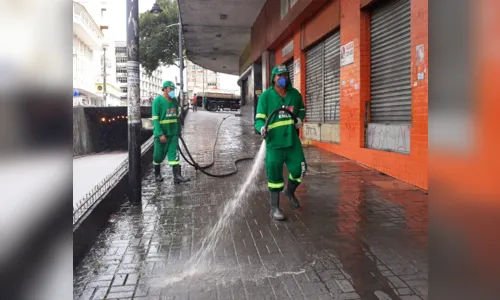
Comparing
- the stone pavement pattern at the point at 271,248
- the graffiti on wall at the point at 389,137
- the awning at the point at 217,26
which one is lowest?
the stone pavement pattern at the point at 271,248

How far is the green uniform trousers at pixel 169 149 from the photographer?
737cm

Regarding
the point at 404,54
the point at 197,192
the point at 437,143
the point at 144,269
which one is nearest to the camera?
the point at 437,143

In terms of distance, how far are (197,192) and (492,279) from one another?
19.4 ft

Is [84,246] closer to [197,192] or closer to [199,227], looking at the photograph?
[199,227]

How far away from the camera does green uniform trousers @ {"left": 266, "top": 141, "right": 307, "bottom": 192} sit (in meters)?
4.99

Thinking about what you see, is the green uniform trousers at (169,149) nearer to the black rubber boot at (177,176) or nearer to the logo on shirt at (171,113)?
the black rubber boot at (177,176)

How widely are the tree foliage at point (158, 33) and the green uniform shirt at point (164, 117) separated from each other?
29.8m

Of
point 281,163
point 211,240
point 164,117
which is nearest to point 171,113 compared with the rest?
point 164,117

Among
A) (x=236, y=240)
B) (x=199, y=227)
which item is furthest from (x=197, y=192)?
(x=236, y=240)

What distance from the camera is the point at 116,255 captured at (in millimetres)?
3906

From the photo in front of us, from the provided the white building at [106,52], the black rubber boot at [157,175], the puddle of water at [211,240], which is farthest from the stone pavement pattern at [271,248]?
the white building at [106,52]

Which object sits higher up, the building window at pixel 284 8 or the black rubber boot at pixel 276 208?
the building window at pixel 284 8

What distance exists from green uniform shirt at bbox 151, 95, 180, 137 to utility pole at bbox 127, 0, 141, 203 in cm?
146

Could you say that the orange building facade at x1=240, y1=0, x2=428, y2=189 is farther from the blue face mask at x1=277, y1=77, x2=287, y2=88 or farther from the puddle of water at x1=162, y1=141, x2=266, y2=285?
the puddle of water at x1=162, y1=141, x2=266, y2=285
